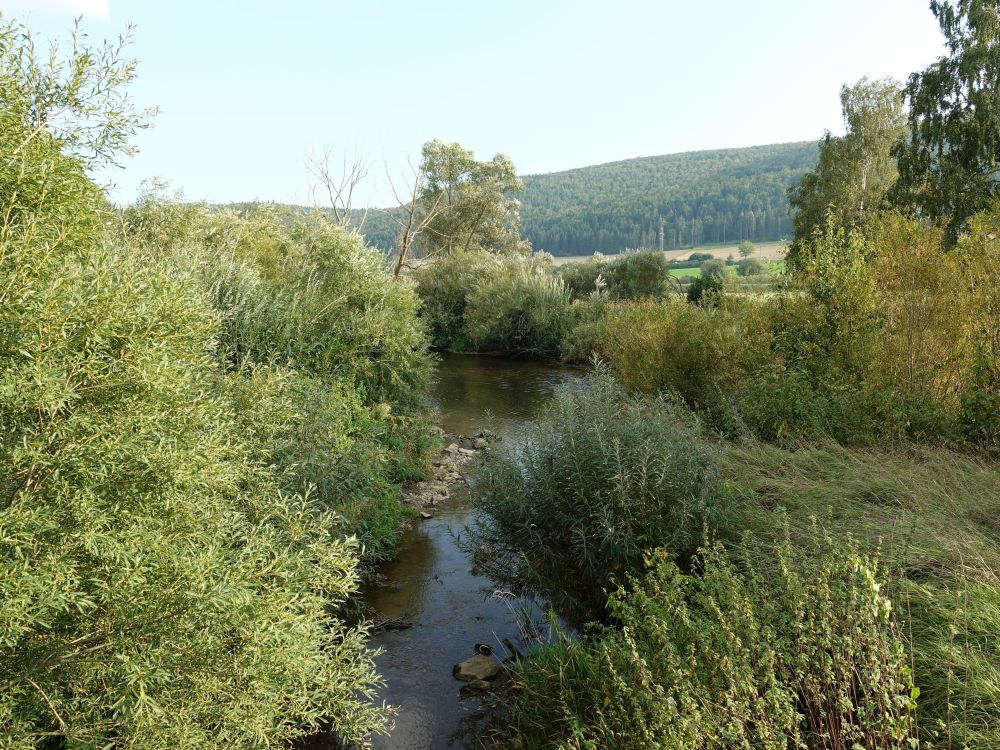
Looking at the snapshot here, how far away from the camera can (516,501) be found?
6.69 m

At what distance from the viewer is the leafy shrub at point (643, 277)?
34.6 m

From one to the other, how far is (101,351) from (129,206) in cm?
1461

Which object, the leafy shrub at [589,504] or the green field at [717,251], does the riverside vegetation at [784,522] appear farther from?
the green field at [717,251]

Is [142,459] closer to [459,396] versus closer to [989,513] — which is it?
[989,513]

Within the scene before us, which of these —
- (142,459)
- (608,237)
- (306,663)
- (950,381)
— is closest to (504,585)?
(306,663)

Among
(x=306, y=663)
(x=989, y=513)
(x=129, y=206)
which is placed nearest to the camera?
(x=306, y=663)

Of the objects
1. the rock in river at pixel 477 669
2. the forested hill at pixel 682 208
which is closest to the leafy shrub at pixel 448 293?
the rock in river at pixel 477 669

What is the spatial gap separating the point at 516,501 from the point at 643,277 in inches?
1181

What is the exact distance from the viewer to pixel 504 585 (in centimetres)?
718

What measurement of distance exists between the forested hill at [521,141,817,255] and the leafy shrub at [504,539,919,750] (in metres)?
65.5

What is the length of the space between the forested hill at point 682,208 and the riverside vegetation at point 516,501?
58.3 meters

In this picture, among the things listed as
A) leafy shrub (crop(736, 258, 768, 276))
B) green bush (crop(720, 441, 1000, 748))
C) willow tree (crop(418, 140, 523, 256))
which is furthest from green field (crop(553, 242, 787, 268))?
green bush (crop(720, 441, 1000, 748))

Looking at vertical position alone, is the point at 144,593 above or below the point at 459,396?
above

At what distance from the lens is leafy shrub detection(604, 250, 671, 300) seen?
3456 cm
